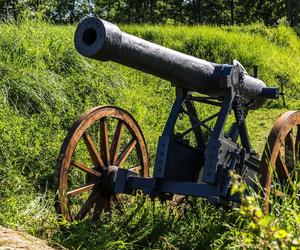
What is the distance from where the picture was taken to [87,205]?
5180 mm

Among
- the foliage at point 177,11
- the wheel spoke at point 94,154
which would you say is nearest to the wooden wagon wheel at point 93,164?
the wheel spoke at point 94,154

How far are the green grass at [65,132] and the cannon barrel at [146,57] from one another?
3.79 feet

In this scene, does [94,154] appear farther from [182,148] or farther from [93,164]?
[182,148]

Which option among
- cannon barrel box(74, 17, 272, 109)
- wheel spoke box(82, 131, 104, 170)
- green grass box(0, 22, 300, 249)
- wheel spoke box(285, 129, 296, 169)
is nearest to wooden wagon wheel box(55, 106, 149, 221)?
wheel spoke box(82, 131, 104, 170)

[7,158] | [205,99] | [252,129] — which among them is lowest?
[252,129]

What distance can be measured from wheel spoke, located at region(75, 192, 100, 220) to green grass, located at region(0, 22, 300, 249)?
18cm

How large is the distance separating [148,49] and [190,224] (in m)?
1.68

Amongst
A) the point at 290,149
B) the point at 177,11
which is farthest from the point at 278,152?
the point at 177,11

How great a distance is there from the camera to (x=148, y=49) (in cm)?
423

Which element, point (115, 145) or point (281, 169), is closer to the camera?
point (281, 169)

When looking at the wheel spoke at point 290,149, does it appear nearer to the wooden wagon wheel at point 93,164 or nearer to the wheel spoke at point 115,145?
the wooden wagon wheel at point 93,164

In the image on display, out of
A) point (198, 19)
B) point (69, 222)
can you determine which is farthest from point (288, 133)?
point (198, 19)

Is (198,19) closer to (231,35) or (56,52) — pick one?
(231,35)

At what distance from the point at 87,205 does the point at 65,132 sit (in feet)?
6.09
